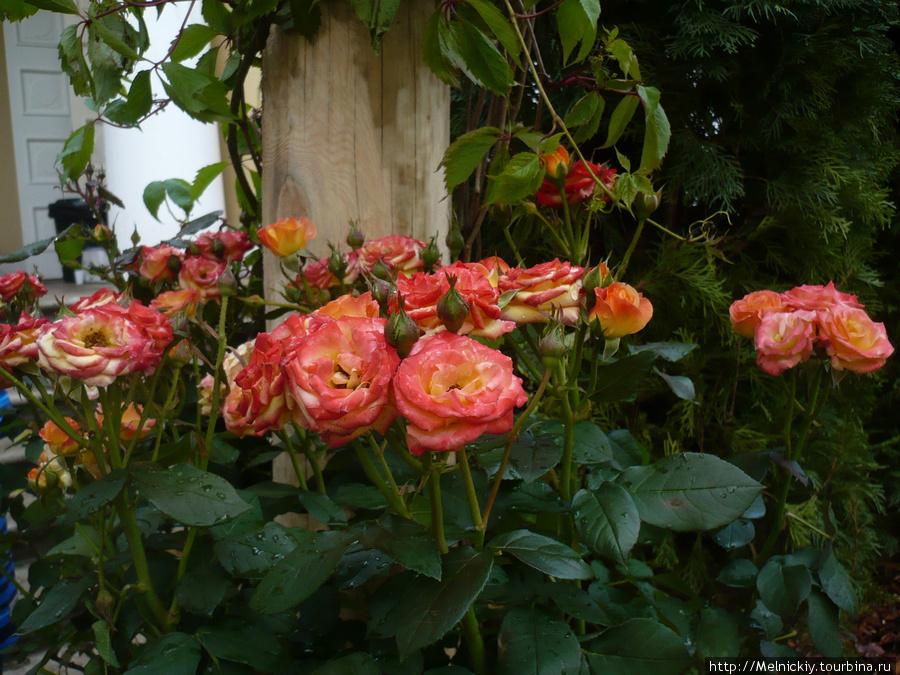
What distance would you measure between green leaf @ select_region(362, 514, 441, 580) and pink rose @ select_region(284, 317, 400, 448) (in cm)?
11

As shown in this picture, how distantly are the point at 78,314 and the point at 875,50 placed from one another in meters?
1.44

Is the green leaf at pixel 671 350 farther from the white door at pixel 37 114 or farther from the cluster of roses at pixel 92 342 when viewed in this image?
the white door at pixel 37 114

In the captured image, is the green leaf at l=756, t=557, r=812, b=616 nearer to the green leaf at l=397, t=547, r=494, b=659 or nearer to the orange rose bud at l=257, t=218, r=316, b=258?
the green leaf at l=397, t=547, r=494, b=659

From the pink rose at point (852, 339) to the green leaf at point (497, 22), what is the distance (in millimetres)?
469

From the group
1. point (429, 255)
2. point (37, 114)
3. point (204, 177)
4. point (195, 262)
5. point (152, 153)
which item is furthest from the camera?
point (37, 114)

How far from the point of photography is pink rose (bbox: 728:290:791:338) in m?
0.76

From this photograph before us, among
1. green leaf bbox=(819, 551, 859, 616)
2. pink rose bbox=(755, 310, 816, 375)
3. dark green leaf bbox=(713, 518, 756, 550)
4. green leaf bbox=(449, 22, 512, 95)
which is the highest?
green leaf bbox=(449, 22, 512, 95)

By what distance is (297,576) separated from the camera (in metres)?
0.56

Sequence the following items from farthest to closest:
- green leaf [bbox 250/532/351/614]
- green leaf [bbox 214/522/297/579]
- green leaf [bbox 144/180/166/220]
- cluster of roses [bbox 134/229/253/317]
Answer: green leaf [bbox 144/180/166/220], cluster of roses [bbox 134/229/253/317], green leaf [bbox 214/522/297/579], green leaf [bbox 250/532/351/614]

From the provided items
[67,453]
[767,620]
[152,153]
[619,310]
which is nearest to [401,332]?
[619,310]

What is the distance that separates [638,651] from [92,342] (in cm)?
60

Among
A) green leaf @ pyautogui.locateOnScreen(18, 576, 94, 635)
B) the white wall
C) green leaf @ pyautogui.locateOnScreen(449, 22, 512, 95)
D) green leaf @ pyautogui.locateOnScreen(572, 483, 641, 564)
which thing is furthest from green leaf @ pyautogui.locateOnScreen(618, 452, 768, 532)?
the white wall

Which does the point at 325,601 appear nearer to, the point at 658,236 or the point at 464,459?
the point at 464,459

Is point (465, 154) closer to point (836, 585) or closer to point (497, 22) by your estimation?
point (497, 22)
